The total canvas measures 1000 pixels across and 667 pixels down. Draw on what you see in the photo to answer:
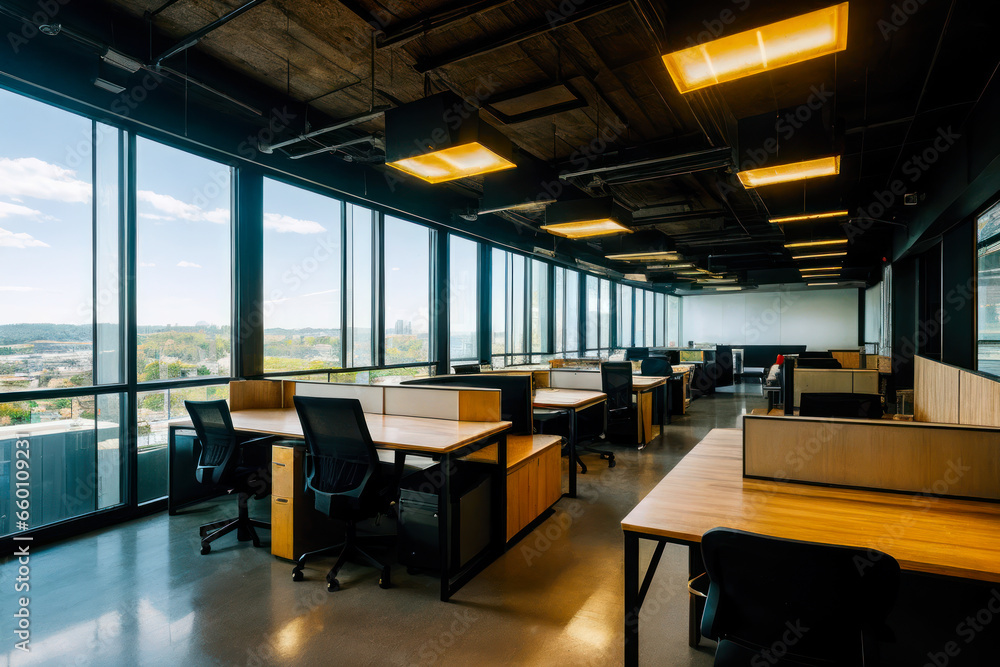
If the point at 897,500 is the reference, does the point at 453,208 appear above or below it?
above

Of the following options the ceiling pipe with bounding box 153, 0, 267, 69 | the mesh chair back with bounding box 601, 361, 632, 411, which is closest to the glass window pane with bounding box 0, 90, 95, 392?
the ceiling pipe with bounding box 153, 0, 267, 69

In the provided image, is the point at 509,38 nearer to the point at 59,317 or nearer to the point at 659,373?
the point at 59,317

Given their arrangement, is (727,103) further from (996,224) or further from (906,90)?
(996,224)

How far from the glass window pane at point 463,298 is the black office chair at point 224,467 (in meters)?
4.46

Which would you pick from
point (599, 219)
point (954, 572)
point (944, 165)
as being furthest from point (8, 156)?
point (944, 165)

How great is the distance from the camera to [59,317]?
12.4 ft

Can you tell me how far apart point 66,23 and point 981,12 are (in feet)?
18.5

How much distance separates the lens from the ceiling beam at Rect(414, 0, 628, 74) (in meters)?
2.82

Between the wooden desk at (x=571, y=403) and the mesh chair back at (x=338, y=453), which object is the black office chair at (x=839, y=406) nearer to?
the wooden desk at (x=571, y=403)

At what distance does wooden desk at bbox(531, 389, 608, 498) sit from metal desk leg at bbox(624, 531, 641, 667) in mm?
2692

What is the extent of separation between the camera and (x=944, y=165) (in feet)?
15.8

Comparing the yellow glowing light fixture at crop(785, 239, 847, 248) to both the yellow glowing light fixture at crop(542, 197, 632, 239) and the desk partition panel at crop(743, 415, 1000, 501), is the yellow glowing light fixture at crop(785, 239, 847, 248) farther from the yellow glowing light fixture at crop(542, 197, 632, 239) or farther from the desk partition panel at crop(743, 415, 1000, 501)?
the desk partition panel at crop(743, 415, 1000, 501)

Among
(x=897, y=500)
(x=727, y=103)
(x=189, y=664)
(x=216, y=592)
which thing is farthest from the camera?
(x=727, y=103)

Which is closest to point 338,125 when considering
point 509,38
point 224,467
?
point 509,38
